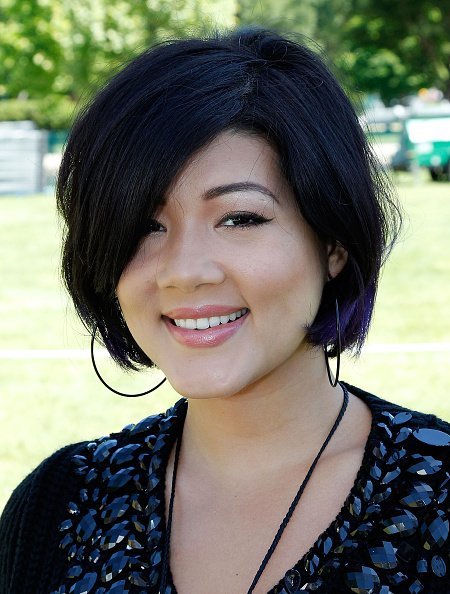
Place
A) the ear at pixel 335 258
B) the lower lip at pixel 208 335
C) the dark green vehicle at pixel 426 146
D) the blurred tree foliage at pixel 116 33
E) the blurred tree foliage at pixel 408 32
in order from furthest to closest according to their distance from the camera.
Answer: the blurred tree foliage at pixel 408 32
the blurred tree foliage at pixel 116 33
the dark green vehicle at pixel 426 146
the ear at pixel 335 258
the lower lip at pixel 208 335

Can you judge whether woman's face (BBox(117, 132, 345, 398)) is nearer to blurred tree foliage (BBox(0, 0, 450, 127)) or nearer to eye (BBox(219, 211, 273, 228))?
eye (BBox(219, 211, 273, 228))

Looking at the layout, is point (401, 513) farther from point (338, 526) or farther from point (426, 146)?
point (426, 146)

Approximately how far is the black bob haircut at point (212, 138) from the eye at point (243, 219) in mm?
91

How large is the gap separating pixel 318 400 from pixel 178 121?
640 mm

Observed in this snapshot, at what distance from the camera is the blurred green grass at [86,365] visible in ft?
20.8

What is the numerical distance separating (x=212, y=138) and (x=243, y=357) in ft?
1.39

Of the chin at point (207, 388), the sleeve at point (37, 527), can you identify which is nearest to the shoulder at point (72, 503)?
the sleeve at point (37, 527)

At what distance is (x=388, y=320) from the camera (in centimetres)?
916

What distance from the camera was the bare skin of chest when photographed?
1905 mm

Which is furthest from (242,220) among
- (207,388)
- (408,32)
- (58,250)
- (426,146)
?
(408,32)

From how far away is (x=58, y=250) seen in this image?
515 cm

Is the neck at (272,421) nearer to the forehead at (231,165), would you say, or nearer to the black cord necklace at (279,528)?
the black cord necklace at (279,528)

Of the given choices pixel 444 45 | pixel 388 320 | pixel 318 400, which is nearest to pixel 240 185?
pixel 318 400

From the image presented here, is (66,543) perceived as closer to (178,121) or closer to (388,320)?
(178,121)
